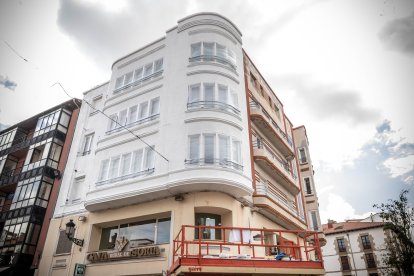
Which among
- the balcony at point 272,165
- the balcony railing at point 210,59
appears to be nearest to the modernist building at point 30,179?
the balcony railing at point 210,59

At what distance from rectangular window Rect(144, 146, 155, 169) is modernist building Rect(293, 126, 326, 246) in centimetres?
1711

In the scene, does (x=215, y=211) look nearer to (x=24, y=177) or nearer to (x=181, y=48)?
Answer: (x=181, y=48)

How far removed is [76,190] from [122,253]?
810cm

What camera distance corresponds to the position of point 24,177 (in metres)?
23.7

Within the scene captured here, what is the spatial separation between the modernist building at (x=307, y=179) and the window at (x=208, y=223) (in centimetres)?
1475

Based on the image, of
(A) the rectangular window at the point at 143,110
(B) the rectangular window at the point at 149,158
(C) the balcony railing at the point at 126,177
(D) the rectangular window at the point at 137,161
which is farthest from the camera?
(A) the rectangular window at the point at 143,110

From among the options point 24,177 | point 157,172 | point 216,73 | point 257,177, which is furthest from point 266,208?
point 24,177

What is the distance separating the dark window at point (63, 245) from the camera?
18.4 meters

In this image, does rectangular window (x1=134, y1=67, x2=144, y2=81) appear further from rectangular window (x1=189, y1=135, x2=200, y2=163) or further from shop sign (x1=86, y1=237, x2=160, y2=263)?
shop sign (x1=86, y1=237, x2=160, y2=263)

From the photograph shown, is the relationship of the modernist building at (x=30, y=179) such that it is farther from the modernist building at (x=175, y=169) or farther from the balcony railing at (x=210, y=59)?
the balcony railing at (x=210, y=59)

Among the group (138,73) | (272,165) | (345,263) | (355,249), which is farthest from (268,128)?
(345,263)

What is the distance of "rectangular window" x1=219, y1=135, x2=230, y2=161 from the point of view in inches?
615

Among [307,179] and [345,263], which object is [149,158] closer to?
[307,179]

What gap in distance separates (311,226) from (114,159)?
1856cm
